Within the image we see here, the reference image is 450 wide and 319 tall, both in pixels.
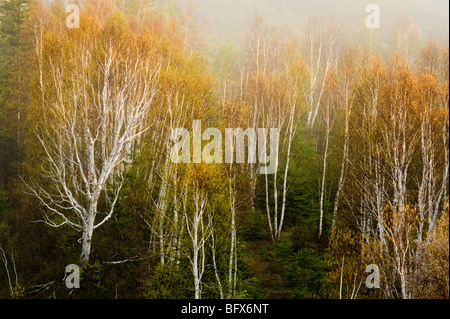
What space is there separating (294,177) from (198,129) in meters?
7.02

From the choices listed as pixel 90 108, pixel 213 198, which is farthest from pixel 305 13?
pixel 213 198

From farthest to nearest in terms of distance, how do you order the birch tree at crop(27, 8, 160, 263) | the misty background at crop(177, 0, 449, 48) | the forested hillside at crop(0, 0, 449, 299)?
the misty background at crop(177, 0, 449, 48)
the birch tree at crop(27, 8, 160, 263)
the forested hillside at crop(0, 0, 449, 299)

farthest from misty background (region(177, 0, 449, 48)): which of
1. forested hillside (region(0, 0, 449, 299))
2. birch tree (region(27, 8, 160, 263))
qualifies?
birch tree (region(27, 8, 160, 263))

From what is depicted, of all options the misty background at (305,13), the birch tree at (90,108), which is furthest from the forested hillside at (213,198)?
the misty background at (305,13)

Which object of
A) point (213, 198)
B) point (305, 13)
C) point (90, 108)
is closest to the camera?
point (213, 198)

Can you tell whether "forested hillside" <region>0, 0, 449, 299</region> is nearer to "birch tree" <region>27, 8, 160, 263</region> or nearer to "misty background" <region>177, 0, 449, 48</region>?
"birch tree" <region>27, 8, 160, 263</region>

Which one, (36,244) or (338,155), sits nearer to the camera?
(36,244)

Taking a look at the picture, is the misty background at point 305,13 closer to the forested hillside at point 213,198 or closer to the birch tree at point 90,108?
the forested hillside at point 213,198

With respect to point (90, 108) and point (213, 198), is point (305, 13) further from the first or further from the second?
point (213, 198)

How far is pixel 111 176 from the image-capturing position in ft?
58.3

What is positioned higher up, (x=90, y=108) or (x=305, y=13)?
(x=305, y=13)

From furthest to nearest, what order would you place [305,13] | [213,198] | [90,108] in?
[305,13] < [90,108] < [213,198]
